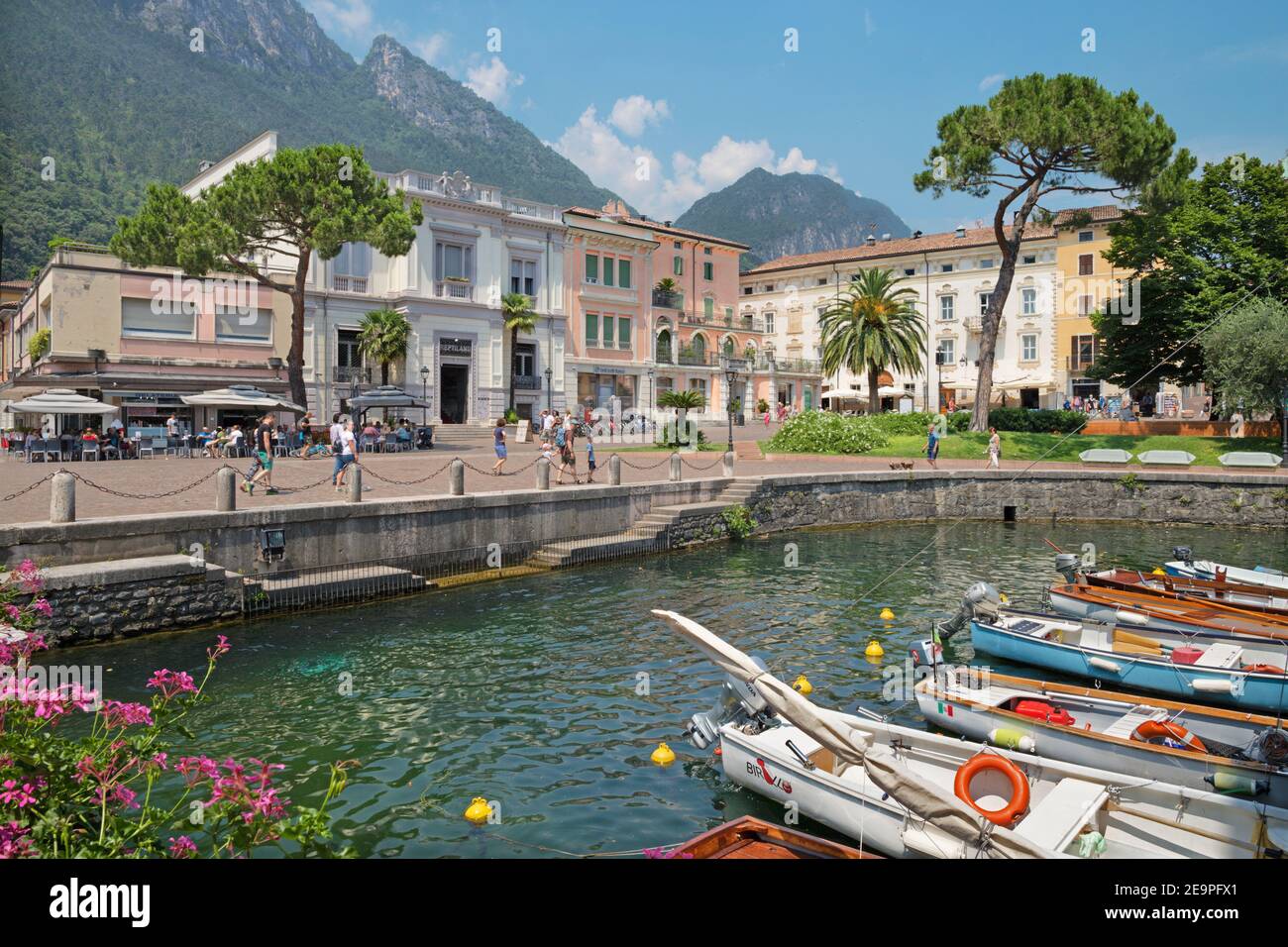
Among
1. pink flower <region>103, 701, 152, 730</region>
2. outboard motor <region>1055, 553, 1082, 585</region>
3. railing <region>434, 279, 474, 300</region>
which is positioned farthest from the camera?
railing <region>434, 279, 474, 300</region>

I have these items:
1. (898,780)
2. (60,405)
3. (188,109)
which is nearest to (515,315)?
(60,405)

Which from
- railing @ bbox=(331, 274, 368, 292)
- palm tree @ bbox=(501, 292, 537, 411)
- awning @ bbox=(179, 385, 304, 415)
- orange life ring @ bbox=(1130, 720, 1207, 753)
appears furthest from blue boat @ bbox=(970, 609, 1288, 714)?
palm tree @ bbox=(501, 292, 537, 411)

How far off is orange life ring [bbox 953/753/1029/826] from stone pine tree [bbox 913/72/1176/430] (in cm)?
3120

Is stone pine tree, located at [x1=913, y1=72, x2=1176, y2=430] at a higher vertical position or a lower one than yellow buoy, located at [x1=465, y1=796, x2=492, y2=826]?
higher

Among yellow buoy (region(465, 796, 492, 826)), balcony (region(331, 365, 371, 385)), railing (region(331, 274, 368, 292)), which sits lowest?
yellow buoy (region(465, 796, 492, 826))

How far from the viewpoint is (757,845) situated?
6285 millimetres

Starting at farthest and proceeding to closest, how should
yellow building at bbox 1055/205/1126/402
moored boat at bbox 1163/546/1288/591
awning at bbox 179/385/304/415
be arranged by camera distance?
yellow building at bbox 1055/205/1126/402, awning at bbox 179/385/304/415, moored boat at bbox 1163/546/1288/591

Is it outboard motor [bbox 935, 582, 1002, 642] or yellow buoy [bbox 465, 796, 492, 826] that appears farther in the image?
outboard motor [bbox 935, 582, 1002, 642]

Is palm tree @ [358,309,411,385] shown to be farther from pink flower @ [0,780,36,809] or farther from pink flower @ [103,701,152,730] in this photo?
pink flower @ [0,780,36,809]

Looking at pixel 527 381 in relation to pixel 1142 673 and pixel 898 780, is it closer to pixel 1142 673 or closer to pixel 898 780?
pixel 1142 673

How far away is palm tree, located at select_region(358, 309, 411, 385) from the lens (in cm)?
4056

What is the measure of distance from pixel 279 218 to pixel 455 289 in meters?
12.5

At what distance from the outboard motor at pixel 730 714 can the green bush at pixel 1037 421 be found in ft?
111
